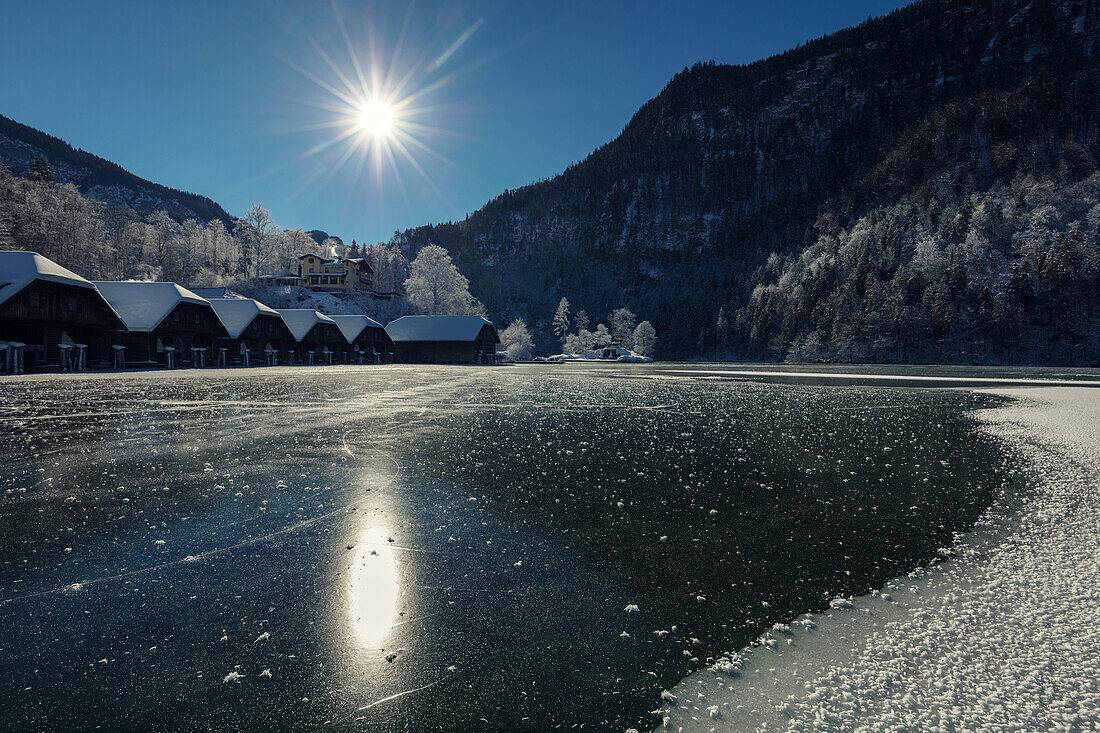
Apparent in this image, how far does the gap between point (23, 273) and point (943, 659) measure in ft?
185

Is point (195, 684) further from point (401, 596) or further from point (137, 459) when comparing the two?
point (137, 459)

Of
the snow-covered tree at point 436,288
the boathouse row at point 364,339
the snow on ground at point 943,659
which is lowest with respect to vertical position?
the snow on ground at point 943,659

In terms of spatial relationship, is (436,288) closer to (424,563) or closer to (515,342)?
(515,342)

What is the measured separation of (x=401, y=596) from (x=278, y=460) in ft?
20.9

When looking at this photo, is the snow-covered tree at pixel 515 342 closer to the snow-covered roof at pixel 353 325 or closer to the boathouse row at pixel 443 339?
the boathouse row at pixel 443 339

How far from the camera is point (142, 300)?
154ft

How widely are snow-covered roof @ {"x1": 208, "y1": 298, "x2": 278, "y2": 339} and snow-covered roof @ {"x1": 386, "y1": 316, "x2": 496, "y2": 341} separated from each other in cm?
1990

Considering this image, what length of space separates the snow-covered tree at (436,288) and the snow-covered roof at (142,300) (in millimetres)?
45637

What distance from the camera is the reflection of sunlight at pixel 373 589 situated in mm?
3637

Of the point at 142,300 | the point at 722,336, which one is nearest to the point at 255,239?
the point at 142,300

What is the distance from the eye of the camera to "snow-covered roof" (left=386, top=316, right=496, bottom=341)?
73062 millimetres

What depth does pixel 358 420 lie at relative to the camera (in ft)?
46.2

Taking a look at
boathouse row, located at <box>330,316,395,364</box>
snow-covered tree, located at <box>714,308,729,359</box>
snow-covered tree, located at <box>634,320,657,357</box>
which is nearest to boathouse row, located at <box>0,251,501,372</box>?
boathouse row, located at <box>330,316,395,364</box>

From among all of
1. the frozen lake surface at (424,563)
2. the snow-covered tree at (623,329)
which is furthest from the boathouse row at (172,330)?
the snow-covered tree at (623,329)
